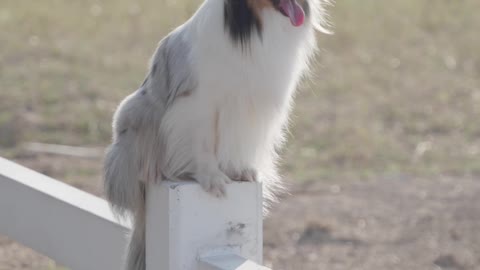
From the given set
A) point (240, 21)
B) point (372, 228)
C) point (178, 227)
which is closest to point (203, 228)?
point (178, 227)

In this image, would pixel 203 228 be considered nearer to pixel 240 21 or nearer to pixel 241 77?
pixel 241 77

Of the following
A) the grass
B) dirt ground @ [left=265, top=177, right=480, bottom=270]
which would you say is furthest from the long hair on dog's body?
the grass

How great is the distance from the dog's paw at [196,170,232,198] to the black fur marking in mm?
447

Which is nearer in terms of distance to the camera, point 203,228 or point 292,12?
point 203,228

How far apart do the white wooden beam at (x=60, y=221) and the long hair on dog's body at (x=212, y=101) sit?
98 mm

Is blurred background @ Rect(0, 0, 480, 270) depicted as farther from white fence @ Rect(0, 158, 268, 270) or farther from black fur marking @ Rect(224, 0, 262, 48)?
black fur marking @ Rect(224, 0, 262, 48)

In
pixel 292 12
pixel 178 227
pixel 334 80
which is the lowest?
pixel 334 80

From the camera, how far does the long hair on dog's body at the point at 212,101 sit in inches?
129

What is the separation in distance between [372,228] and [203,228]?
12.7ft

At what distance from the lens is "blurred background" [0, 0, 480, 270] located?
6.27 meters

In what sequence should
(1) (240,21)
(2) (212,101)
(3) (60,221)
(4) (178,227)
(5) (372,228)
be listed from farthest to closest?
(5) (372,228)
(3) (60,221)
(2) (212,101)
(1) (240,21)
(4) (178,227)

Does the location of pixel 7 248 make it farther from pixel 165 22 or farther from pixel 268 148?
pixel 165 22

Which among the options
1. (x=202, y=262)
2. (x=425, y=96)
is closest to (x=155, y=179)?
(x=202, y=262)

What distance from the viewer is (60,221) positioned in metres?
3.59
